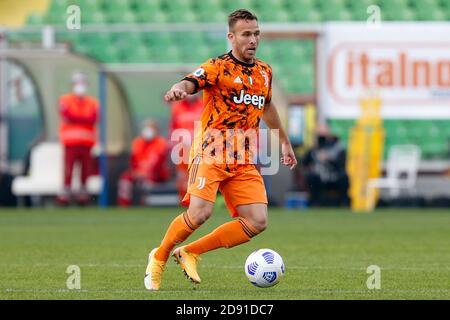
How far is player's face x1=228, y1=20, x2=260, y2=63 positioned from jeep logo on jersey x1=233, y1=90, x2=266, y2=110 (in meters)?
0.26

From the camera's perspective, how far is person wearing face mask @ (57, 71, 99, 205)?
1947cm

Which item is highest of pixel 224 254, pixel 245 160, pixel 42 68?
pixel 42 68

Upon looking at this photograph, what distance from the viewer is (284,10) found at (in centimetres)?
2375

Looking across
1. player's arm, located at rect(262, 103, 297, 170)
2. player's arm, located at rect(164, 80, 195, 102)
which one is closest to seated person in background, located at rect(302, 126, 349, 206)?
player's arm, located at rect(262, 103, 297, 170)

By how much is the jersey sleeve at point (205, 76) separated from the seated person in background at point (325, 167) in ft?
39.0

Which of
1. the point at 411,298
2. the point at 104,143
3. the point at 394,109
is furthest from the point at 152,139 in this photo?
the point at 411,298

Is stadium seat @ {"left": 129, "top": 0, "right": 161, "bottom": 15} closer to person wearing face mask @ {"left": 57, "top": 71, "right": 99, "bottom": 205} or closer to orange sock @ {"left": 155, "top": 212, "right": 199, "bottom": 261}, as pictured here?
person wearing face mask @ {"left": 57, "top": 71, "right": 99, "bottom": 205}

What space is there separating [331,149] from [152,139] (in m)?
3.18

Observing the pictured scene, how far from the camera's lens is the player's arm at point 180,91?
7.00m

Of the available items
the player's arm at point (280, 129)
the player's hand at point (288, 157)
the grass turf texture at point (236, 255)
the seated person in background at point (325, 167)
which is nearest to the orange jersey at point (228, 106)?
the player's arm at point (280, 129)

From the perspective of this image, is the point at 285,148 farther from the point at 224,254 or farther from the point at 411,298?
the point at 224,254
